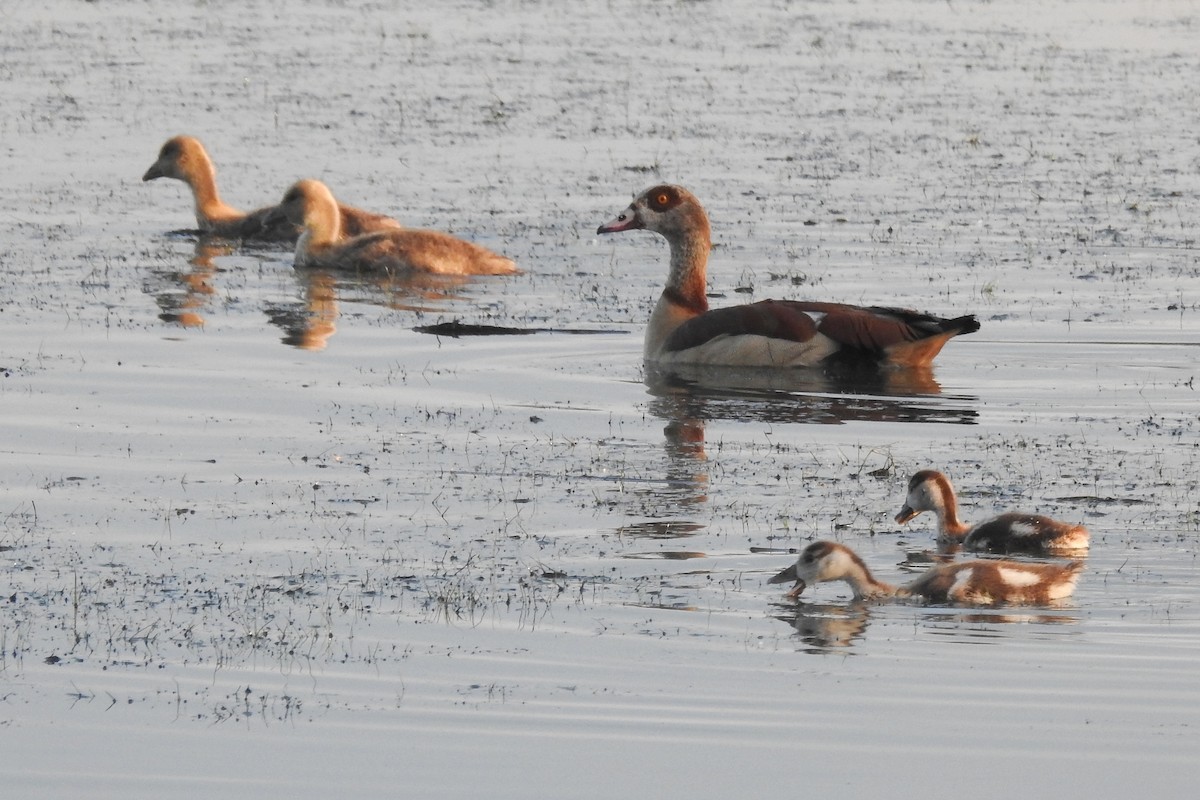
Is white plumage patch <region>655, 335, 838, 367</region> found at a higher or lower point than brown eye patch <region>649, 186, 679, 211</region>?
lower

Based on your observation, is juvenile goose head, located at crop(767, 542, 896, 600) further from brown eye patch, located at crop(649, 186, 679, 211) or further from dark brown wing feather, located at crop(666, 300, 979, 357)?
brown eye patch, located at crop(649, 186, 679, 211)

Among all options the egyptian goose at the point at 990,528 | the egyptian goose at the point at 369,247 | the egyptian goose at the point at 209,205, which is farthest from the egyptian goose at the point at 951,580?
the egyptian goose at the point at 209,205

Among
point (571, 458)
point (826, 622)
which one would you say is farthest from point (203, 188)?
point (826, 622)

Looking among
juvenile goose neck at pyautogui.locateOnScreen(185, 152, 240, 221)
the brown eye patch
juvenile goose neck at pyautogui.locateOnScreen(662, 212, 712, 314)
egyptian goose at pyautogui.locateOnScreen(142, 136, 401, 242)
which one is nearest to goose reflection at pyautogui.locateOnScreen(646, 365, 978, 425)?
juvenile goose neck at pyautogui.locateOnScreen(662, 212, 712, 314)

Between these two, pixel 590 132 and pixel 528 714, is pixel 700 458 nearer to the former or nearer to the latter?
pixel 528 714

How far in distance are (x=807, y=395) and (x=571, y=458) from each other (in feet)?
9.80

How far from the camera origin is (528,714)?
7543 millimetres

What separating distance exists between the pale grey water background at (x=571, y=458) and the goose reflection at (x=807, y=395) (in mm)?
73

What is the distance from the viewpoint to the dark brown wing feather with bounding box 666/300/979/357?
15.0m

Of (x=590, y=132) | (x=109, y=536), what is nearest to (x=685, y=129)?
(x=590, y=132)

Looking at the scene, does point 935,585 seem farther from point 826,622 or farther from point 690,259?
point 690,259

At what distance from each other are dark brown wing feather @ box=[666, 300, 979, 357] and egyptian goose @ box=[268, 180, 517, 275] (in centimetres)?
395

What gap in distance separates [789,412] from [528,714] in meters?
6.48

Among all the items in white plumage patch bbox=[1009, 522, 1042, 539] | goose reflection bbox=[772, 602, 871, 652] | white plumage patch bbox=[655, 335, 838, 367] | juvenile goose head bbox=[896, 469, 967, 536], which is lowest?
goose reflection bbox=[772, 602, 871, 652]
